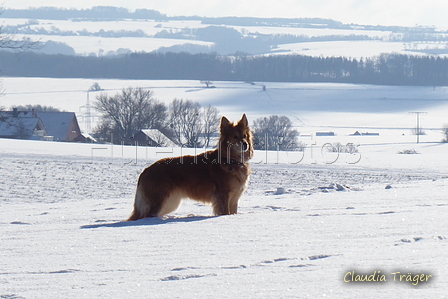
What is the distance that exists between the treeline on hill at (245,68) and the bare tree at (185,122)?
76.4 m

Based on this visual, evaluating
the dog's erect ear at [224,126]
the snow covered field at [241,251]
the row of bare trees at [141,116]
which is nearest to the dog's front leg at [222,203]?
the snow covered field at [241,251]

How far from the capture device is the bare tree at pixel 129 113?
209 ft

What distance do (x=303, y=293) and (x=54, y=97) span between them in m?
106

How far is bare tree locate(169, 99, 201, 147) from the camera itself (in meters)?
55.9

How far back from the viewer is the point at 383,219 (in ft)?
18.3

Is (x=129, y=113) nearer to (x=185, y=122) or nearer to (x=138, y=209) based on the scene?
(x=185, y=122)

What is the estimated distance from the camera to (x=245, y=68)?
485 feet

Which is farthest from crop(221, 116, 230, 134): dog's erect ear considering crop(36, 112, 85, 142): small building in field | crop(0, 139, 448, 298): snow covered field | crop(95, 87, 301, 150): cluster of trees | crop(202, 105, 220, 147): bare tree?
crop(36, 112, 85, 142): small building in field

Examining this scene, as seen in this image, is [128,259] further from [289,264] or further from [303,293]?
[303,293]

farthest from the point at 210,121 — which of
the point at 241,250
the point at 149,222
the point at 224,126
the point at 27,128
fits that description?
the point at 241,250

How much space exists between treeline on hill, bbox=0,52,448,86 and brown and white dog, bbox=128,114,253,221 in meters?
136

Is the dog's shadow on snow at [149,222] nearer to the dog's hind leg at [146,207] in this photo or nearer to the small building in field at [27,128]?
the dog's hind leg at [146,207]

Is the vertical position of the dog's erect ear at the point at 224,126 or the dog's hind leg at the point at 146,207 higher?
the dog's erect ear at the point at 224,126

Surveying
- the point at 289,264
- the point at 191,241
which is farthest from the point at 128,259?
the point at 289,264
